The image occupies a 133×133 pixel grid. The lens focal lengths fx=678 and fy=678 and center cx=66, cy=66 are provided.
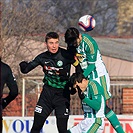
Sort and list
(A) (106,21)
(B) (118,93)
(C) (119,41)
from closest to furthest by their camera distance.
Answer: (B) (118,93) → (C) (119,41) → (A) (106,21)

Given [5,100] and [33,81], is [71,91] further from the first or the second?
[33,81]

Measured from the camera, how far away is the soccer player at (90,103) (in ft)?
32.8

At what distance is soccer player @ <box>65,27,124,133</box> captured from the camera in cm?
1098

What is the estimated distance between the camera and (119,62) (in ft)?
85.9

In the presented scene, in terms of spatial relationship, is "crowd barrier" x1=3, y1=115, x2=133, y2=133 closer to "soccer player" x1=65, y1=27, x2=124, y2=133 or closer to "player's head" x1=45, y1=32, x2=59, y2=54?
"soccer player" x1=65, y1=27, x2=124, y2=133

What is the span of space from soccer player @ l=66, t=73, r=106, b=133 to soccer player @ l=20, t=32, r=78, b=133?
910 millimetres

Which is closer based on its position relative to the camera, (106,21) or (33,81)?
(33,81)

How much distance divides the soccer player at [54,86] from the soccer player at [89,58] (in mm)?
190

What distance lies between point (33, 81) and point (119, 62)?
7.94 metres

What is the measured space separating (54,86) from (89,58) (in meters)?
0.74

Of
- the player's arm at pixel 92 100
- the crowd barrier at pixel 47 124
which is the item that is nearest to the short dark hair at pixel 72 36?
the player's arm at pixel 92 100

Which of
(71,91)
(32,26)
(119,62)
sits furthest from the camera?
(119,62)

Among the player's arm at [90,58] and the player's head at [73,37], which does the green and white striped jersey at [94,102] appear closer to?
the player's arm at [90,58]

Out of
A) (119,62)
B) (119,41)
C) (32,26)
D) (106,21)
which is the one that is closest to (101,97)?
(32,26)
